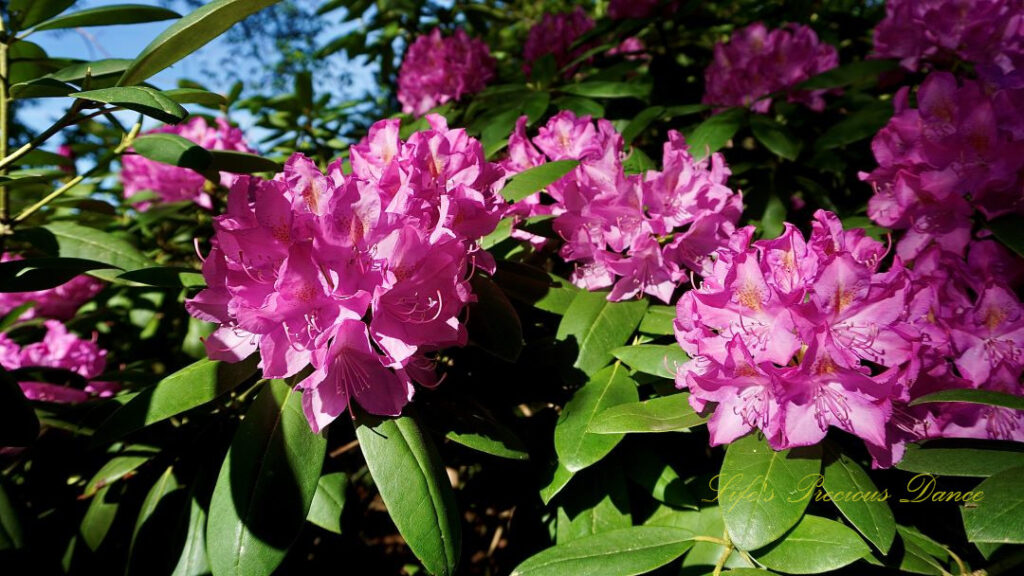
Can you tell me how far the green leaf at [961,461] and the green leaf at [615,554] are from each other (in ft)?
1.17

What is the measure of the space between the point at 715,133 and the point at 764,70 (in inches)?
19.0

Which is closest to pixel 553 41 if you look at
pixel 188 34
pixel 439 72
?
pixel 439 72

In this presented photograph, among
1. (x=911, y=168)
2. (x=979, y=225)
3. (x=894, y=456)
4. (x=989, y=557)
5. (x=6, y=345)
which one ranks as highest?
(x=911, y=168)

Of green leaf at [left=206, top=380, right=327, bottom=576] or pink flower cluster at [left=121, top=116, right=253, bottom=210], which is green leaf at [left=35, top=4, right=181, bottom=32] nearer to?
green leaf at [left=206, top=380, right=327, bottom=576]

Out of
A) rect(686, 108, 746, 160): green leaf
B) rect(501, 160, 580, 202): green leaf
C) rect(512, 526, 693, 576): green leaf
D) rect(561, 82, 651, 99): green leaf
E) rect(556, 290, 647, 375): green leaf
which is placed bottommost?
rect(512, 526, 693, 576): green leaf

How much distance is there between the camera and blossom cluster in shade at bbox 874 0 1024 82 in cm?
141

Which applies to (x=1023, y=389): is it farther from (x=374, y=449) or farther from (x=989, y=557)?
(x=374, y=449)

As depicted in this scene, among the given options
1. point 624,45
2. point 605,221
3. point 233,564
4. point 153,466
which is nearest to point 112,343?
point 153,466

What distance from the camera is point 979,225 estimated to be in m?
1.20

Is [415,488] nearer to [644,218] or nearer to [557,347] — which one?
[557,347]

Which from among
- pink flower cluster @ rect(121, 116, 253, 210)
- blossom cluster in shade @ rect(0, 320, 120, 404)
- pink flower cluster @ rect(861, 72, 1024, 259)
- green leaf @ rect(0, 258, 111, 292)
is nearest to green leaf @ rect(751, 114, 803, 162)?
pink flower cluster @ rect(861, 72, 1024, 259)

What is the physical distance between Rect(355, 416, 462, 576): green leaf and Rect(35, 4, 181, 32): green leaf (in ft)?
2.87

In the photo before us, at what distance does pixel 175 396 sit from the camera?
93 cm

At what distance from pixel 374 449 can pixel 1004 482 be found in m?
0.87
